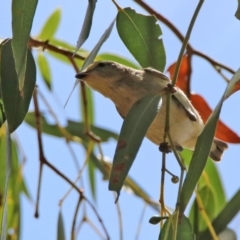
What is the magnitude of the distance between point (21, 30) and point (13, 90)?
0.45 ft

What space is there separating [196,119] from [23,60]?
78cm

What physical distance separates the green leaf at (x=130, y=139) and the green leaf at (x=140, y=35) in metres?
0.25

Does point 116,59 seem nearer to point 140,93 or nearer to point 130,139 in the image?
point 140,93

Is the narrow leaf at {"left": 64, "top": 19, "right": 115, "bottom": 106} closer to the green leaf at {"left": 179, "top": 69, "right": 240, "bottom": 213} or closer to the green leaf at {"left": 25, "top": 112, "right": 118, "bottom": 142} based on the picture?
the green leaf at {"left": 179, "top": 69, "right": 240, "bottom": 213}

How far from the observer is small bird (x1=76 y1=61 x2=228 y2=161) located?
1572 millimetres

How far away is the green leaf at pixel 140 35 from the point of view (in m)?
1.32

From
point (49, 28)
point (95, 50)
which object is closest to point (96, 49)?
point (95, 50)

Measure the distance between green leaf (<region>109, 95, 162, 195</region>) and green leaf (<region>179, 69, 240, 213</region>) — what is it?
Result: 3.5 inches

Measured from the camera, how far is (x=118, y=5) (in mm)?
1331

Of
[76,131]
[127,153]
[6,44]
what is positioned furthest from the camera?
[76,131]

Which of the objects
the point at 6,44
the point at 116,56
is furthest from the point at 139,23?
the point at 116,56

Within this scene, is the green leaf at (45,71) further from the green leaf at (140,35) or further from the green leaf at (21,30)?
the green leaf at (21,30)

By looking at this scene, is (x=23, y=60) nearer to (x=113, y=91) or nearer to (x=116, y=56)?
(x=113, y=91)

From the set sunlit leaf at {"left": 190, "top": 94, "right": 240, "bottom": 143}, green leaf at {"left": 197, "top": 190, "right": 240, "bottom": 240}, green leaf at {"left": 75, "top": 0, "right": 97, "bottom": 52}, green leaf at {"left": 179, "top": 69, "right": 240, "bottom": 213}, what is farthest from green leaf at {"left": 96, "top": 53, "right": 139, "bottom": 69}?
green leaf at {"left": 179, "top": 69, "right": 240, "bottom": 213}
